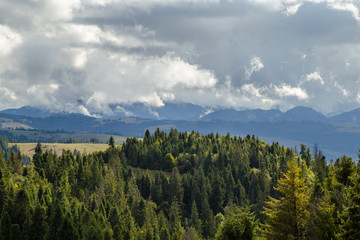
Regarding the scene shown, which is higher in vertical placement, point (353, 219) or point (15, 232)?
point (353, 219)

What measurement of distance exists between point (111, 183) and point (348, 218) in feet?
517

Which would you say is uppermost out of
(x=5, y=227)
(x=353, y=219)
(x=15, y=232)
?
(x=353, y=219)

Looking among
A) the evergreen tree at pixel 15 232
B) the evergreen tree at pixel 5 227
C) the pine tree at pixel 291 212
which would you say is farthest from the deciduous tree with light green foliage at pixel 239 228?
the evergreen tree at pixel 5 227

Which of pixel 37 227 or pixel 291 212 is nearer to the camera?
pixel 291 212

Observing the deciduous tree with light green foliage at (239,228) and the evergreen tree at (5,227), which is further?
the evergreen tree at (5,227)

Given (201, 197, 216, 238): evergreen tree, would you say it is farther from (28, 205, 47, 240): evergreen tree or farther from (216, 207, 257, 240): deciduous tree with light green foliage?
(216, 207, 257, 240): deciduous tree with light green foliage

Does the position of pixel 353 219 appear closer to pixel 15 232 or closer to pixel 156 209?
pixel 15 232

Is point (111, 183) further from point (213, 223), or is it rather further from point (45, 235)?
point (45, 235)

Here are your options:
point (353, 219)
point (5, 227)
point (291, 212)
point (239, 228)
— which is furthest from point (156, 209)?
point (353, 219)

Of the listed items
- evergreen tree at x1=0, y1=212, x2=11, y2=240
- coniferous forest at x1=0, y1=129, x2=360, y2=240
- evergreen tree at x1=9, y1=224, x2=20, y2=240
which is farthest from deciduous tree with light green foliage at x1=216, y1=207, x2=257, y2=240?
evergreen tree at x1=0, y1=212, x2=11, y2=240

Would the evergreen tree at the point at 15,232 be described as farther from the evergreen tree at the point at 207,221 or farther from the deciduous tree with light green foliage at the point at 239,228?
the evergreen tree at the point at 207,221

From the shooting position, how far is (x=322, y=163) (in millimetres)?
176625

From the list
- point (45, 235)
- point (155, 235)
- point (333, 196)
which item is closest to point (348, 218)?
point (333, 196)

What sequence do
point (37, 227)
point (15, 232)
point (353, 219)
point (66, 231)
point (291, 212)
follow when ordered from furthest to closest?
1. point (66, 231)
2. point (37, 227)
3. point (15, 232)
4. point (291, 212)
5. point (353, 219)
